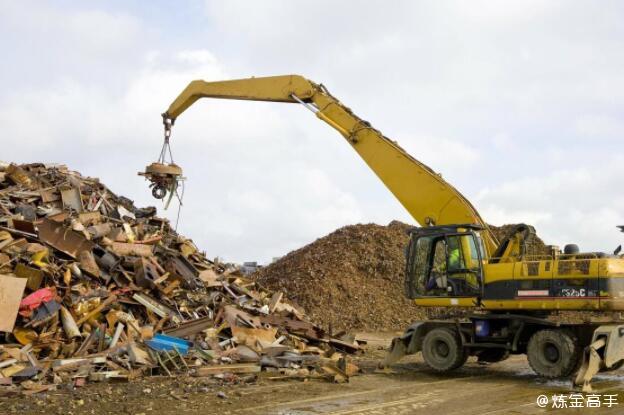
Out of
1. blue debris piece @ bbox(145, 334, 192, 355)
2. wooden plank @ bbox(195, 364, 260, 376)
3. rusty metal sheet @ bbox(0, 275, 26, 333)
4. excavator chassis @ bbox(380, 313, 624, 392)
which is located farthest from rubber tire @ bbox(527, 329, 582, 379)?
rusty metal sheet @ bbox(0, 275, 26, 333)

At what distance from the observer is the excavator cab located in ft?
36.0

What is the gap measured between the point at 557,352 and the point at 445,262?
234 centimetres

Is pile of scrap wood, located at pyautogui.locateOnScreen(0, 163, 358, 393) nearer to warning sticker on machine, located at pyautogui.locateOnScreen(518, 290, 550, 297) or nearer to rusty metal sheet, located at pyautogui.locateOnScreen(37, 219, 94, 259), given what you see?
rusty metal sheet, located at pyautogui.locateOnScreen(37, 219, 94, 259)

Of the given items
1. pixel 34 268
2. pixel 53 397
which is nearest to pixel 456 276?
pixel 53 397

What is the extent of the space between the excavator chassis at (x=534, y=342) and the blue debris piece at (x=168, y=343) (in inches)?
150

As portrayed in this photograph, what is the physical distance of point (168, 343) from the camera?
1128cm

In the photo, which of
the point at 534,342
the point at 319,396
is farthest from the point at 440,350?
the point at 319,396

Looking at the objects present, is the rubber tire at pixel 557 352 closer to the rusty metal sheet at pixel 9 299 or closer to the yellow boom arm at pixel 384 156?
the yellow boom arm at pixel 384 156

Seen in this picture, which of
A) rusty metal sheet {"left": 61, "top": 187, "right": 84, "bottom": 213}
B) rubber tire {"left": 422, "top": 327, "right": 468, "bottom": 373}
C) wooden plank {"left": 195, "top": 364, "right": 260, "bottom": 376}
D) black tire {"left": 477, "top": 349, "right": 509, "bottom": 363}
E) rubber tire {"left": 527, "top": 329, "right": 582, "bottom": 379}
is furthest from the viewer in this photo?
rusty metal sheet {"left": 61, "top": 187, "right": 84, "bottom": 213}

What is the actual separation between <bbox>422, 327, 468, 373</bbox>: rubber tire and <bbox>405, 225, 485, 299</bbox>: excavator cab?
818 millimetres

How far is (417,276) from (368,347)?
4.61 meters

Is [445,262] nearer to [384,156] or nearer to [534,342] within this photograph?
[534,342]

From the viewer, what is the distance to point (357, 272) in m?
22.9

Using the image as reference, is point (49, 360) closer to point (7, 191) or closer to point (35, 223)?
point (35, 223)
